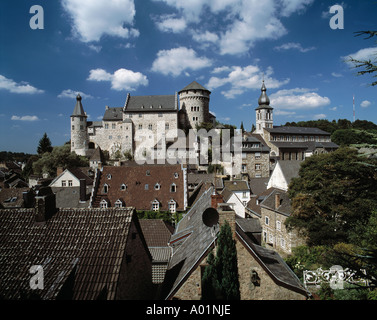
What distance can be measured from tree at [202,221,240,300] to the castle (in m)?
72.8

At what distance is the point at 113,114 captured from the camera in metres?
84.5

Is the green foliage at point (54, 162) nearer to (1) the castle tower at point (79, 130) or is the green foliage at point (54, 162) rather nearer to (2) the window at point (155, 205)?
(1) the castle tower at point (79, 130)

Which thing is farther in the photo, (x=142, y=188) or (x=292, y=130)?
(x=292, y=130)

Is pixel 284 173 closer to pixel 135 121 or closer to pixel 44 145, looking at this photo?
pixel 135 121

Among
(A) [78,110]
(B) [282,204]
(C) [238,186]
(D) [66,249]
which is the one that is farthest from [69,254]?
(A) [78,110]

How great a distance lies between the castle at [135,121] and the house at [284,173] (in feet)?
163

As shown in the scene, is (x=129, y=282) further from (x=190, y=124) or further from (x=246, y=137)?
(x=190, y=124)

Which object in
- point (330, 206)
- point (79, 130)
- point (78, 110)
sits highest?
point (78, 110)

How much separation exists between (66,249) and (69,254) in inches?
9.5

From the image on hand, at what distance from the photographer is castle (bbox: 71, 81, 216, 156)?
81312mm

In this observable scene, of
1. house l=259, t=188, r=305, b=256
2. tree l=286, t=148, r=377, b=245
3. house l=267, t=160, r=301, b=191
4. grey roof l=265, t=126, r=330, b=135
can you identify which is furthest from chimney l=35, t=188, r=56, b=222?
grey roof l=265, t=126, r=330, b=135

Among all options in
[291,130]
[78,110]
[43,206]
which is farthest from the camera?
[78,110]

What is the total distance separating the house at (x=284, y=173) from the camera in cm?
3340

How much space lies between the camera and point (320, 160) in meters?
24.1
